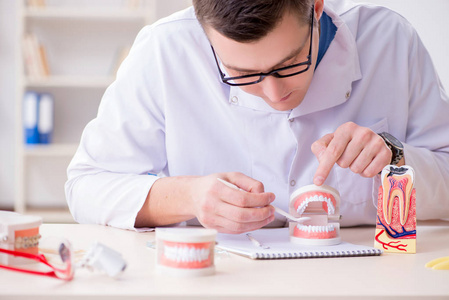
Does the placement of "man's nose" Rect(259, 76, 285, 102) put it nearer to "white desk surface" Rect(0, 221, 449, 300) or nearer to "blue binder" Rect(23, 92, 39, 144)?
"white desk surface" Rect(0, 221, 449, 300)

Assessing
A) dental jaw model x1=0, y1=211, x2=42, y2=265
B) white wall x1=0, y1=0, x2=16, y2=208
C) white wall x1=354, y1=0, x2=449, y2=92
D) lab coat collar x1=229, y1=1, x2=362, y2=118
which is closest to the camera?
dental jaw model x1=0, y1=211, x2=42, y2=265

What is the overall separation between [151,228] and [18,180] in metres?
3.23

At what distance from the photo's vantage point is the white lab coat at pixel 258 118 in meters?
1.57

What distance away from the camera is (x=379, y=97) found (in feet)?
5.40

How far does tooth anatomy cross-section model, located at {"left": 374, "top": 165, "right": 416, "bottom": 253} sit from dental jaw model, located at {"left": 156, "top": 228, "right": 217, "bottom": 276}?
411mm

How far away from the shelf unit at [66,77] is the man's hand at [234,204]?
10.9 ft

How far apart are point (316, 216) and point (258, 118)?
14.8 inches

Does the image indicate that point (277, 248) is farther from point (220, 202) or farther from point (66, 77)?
point (66, 77)

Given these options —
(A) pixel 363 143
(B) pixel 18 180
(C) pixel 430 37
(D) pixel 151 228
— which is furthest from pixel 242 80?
(B) pixel 18 180

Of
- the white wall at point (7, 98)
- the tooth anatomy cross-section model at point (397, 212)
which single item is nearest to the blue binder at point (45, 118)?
the white wall at point (7, 98)

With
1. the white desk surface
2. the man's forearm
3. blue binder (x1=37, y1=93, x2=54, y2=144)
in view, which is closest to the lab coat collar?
the man's forearm

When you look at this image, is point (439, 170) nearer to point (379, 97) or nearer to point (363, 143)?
point (379, 97)

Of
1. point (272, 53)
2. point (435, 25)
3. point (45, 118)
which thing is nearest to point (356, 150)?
point (272, 53)

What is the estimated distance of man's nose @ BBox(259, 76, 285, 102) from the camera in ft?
4.27
